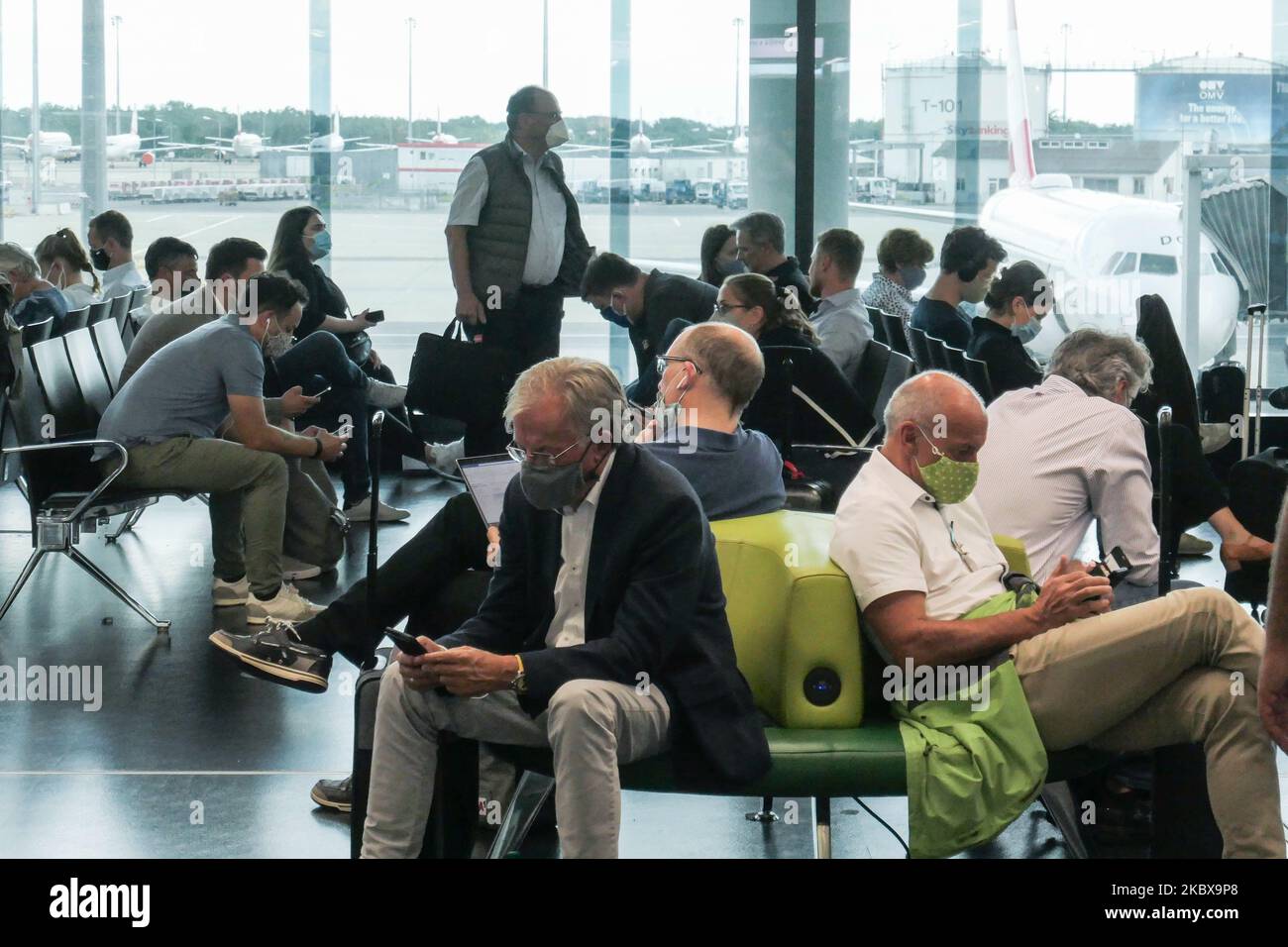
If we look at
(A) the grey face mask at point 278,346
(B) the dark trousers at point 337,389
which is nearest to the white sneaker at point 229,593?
(A) the grey face mask at point 278,346

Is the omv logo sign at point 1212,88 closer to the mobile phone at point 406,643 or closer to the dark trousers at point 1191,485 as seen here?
the dark trousers at point 1191,485

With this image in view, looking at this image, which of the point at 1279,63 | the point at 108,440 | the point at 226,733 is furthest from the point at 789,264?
the point at 1279,63

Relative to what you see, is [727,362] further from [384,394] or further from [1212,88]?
[1212,88]

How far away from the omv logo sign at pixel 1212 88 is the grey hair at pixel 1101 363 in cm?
636

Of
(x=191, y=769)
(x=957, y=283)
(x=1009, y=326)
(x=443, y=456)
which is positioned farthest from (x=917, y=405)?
(x=443, y=456)

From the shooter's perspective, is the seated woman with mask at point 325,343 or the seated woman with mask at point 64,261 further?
the seated woman with mask at point 64,261

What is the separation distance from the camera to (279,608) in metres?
5.44

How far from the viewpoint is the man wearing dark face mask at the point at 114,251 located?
8.12m

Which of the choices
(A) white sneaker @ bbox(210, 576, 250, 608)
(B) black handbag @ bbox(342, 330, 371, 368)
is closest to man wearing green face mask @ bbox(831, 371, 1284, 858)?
(A) white sneaker @ bbox(210, 576, 250, 608)

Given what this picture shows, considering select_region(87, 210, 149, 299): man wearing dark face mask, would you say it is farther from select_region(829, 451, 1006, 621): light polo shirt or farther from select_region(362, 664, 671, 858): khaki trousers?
select_region(829, 451, 1006, 621): light polo shirt

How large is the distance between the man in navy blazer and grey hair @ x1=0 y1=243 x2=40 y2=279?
5004 millimetres

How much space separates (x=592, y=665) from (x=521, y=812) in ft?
2.26

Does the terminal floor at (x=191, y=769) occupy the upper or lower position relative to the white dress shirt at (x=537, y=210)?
lower

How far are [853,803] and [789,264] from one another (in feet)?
10.5
